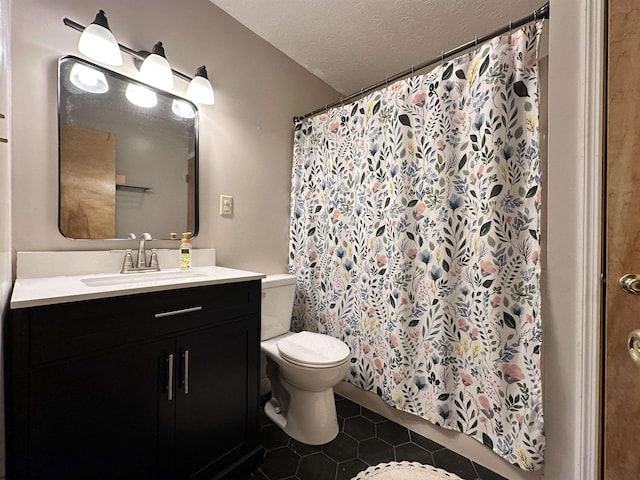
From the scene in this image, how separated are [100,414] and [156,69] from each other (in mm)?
1464

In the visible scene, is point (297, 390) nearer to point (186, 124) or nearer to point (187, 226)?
point (187, 226)

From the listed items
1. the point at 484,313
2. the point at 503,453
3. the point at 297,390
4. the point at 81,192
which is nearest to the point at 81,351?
the point at 81,192

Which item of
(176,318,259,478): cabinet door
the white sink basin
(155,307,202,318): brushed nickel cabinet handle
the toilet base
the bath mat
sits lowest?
the bath mat

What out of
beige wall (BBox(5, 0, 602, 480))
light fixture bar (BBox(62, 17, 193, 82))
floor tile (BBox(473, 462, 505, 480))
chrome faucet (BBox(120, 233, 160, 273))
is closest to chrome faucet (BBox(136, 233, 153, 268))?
chrome faucet (BBox(120, 233, 160, 273))

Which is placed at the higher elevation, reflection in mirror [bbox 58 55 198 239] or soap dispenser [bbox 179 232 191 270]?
reflection in mirror [bbox 58 55 198 239]

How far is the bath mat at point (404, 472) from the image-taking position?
123cm

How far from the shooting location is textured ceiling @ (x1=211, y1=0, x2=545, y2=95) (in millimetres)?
1578

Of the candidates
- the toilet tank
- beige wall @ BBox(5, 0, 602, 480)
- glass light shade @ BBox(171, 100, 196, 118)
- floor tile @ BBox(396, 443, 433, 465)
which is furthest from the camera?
the toilet tank

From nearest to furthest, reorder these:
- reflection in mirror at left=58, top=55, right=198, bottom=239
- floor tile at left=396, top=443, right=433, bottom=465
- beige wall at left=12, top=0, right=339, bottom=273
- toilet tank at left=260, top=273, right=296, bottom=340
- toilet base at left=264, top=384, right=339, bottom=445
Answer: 1. beige wall at left=12, top=0, right=339, bottom=273
2. reflection in mirror at left=58, top=55, right=198, bottom=239
3. floor tile at left=396, top=443, right=433, bottom=465
4. toilet base at left=264, top=384, right=339, bottom=445
5. toilet tank at left=260, top=273, right=296, bottom=340

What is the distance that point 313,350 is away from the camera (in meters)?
1.51

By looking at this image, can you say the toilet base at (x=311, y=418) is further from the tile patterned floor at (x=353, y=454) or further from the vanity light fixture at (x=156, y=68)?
the vanity light fixture at (x=156, y=68)

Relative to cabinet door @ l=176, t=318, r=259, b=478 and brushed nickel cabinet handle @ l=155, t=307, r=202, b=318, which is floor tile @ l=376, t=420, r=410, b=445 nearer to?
cabinet door @ l=176, t=318, r=259, b=478

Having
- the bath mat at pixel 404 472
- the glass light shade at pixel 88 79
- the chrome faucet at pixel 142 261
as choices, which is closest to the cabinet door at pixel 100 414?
the chrome faucet at pixel 142 261

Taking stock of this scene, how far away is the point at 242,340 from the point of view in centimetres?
126
